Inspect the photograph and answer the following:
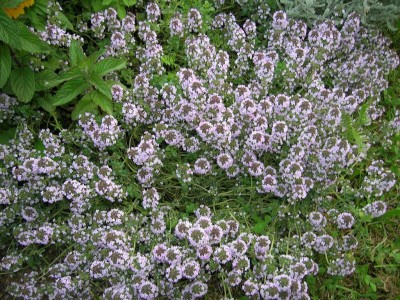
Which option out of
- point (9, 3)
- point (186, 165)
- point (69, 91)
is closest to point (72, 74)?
point (69, 91)

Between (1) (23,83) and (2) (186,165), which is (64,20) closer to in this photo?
(1) (23,83)

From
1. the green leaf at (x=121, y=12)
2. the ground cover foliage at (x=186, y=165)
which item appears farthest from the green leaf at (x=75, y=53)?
the green leaf at (x=121, y=12)

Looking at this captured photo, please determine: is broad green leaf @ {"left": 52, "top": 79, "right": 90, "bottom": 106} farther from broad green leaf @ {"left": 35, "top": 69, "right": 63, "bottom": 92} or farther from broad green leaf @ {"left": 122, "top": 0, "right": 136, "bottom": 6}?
broad green leaf @ {"left": 122, "top": 0, "right": 136, "bottom": 6}

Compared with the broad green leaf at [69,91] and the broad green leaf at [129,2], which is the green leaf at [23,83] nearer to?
the broad green leaf at [69,91]

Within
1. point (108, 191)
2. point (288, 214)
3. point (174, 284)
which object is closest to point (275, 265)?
point (288, 214)

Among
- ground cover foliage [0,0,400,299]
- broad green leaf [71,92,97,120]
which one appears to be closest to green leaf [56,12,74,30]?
ground cover foliage [0,0,400,299]

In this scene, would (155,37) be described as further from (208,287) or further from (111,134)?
(208,287)

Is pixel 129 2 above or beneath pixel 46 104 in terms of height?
above

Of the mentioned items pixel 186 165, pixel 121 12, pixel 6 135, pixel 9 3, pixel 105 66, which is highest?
Answer: pixel 121 12
